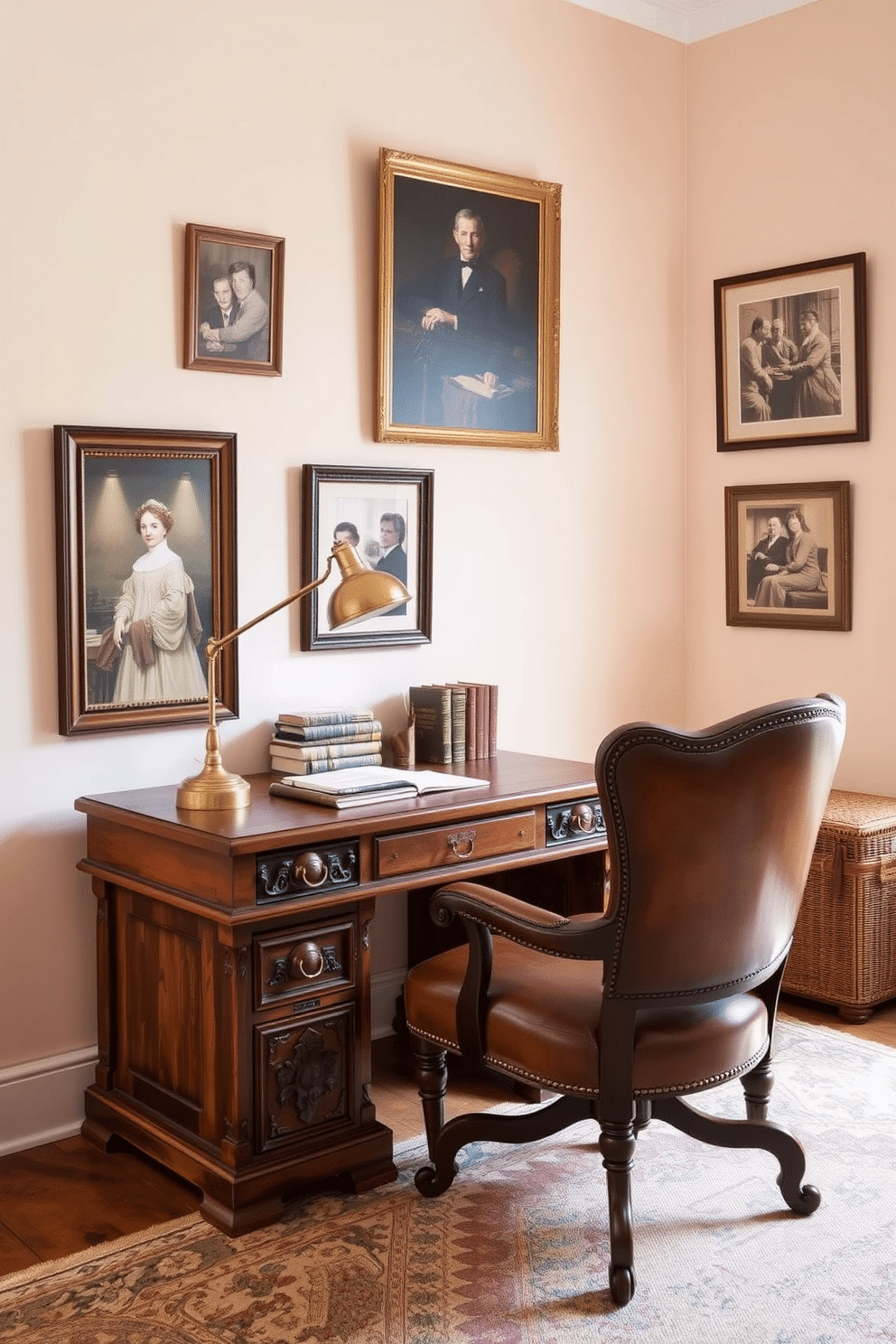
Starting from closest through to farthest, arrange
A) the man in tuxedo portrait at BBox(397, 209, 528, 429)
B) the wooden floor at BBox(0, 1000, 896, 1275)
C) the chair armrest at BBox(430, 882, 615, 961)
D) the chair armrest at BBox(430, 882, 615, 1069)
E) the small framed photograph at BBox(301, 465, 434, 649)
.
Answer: the chair armrest at BBox(430, 882, 615, 961), the chair armrest at BBox(430, 882, 615, 1069), the wooden floor at BBox(0, 1000, 896, 1275), the small framed photograph at BBox(301, 465, 434, 649), the man in tuxedo portrait at BBox(397, 209, 528, 429)

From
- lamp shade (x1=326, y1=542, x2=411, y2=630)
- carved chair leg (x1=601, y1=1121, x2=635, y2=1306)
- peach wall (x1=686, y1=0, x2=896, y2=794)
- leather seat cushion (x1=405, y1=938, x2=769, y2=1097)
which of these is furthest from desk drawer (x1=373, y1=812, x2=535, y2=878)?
peach wall (x1=686, y1=0, x2=896, y2=794)

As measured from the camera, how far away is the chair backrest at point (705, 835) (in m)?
2.79

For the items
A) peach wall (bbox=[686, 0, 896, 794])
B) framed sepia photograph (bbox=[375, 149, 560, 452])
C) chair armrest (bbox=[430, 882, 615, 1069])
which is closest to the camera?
chair armrest (bbox=[430, 882, 615, 1069])

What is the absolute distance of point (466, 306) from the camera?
4.72 meters

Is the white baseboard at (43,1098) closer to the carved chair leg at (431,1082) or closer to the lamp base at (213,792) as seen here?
the lamp base at (213,792)

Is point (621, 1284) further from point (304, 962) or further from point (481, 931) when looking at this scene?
point (304, 962)

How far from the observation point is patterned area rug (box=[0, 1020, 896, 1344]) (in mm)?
2885

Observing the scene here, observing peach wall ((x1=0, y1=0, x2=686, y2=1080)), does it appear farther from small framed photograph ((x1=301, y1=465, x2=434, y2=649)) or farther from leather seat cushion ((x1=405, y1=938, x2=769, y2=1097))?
leather seat cushion ((x1=405, y1=938, x2=769, y2=1097))

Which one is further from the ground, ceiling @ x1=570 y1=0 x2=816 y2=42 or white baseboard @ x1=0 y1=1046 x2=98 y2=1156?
ceiling @ x1=570 y1=0 x2=816 y2=42

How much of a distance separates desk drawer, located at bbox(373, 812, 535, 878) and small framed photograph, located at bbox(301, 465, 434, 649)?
946 mm

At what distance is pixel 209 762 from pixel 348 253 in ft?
5.92

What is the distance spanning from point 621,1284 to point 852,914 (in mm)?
2072

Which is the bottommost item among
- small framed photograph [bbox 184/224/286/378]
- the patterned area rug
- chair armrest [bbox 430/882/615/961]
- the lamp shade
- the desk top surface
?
the patterned area rug

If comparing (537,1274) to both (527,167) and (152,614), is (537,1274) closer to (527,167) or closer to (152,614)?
(152,614)
